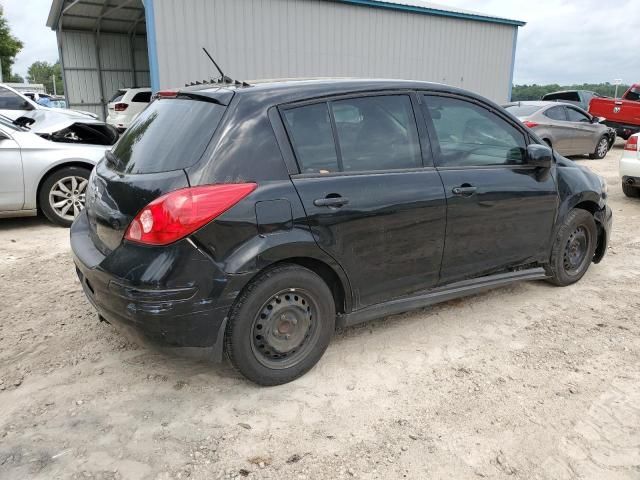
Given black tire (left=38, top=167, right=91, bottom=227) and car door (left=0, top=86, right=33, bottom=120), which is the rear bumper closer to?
black tire (left=38, top=167, right=91, bottom=227)

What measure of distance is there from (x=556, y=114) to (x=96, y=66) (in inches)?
655

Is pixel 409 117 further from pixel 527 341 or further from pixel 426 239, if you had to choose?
pixel 527 341

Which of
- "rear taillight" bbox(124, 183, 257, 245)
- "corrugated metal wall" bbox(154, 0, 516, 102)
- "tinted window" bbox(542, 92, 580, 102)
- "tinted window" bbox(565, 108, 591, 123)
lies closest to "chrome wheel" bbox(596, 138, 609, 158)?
"tinted window" bbox(565, 108, 591, 123)

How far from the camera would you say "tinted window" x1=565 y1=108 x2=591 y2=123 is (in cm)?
1267

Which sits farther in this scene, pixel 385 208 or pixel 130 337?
pixel 385 208

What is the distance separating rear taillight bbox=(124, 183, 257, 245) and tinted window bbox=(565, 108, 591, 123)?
1223 cm

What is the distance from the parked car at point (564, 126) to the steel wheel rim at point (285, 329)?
33.5 feet

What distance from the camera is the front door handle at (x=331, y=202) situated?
2865mm

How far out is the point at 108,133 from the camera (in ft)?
23.9

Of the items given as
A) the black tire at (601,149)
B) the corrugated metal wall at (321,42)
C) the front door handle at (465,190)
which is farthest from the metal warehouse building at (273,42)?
the front door handle at (465,190)

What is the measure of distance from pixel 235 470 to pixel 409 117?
228cm

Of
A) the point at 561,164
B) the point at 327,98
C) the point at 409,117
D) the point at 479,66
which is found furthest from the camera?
the point at 479,66

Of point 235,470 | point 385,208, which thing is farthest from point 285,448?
point 385,208

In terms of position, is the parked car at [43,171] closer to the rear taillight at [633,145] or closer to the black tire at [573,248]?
the black tire at [573,248]
